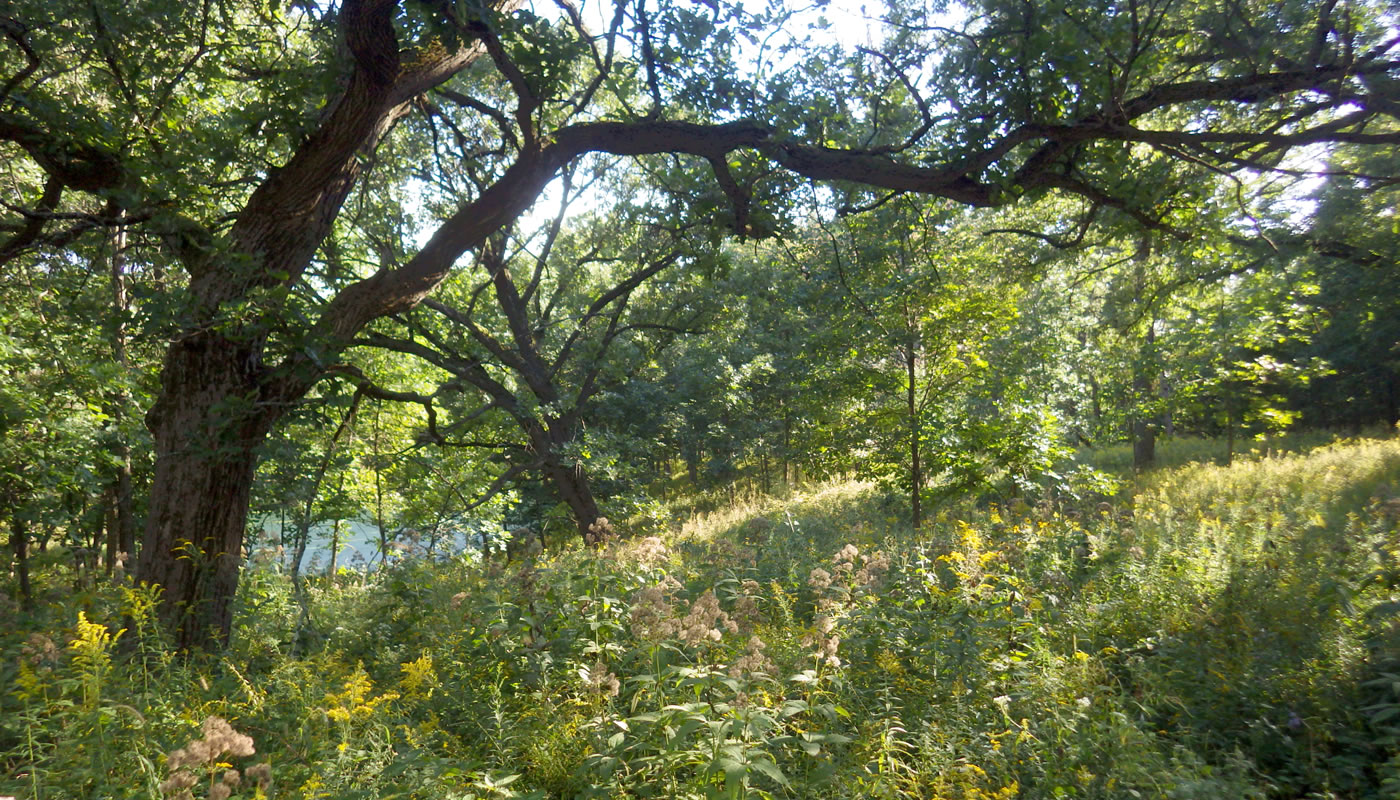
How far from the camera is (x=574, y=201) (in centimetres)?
1274

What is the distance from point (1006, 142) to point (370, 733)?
5044mm

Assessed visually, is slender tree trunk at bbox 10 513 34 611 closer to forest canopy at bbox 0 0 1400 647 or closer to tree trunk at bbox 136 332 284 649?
forest canopy at bbox 0 0 1400 647

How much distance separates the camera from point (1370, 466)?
9.36 meters

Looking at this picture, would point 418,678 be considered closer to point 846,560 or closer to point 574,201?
point 846,560

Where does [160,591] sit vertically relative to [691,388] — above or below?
below

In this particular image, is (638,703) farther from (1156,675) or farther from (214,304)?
(214,304)

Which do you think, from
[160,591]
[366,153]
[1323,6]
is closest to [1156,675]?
[1323,6]

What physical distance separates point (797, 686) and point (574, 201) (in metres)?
10.8

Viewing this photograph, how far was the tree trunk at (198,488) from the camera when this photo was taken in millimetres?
4590

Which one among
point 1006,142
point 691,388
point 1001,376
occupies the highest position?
point 691,388

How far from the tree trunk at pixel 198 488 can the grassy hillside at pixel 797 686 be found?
0.34 meters

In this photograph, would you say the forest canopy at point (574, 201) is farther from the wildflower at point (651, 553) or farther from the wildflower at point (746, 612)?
the wildflower at point (746, 612)

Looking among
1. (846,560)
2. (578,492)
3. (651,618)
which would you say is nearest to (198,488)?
(651,618)

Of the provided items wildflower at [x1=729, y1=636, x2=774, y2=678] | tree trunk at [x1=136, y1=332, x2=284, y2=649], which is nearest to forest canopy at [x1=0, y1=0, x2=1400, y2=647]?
tree trunk at [x1=136, y1=332, x2=284, y2=649]
